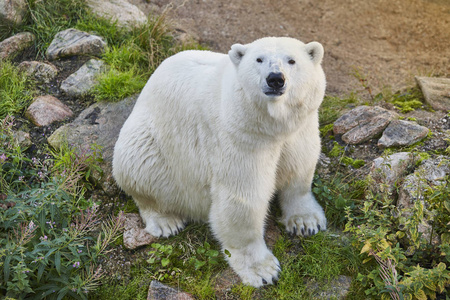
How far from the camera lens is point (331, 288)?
383cm

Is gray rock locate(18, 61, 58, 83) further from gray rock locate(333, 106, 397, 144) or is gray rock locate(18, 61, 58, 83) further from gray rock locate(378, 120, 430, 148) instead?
gray rock locate(378, 120, 430, 148)

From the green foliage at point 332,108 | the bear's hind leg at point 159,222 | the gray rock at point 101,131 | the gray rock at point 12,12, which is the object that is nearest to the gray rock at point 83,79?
the gray rock at point 101,131

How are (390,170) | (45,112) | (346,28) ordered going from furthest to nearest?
(346,28) → (45,112) → (390,170)

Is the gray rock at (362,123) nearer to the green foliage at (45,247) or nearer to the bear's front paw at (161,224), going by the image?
the bear's front paw at (161,224)

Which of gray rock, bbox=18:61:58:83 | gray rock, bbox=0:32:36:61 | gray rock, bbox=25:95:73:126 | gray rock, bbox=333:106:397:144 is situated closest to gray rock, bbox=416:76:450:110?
gray rock, bbox=333:106:397:144

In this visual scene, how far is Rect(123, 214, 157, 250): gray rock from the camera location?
14.2ft

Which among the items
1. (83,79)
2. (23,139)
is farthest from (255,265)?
(83,79)

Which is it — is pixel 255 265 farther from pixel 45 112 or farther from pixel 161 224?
pixel 45 112

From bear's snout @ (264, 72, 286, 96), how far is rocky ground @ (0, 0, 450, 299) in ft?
4.96

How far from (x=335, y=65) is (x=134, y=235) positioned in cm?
419

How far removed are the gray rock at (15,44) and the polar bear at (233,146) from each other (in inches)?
102

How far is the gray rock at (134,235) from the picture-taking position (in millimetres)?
4320

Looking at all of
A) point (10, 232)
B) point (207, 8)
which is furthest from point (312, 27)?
point (10, 232)

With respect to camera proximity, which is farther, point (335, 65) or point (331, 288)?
point (335, 65)
